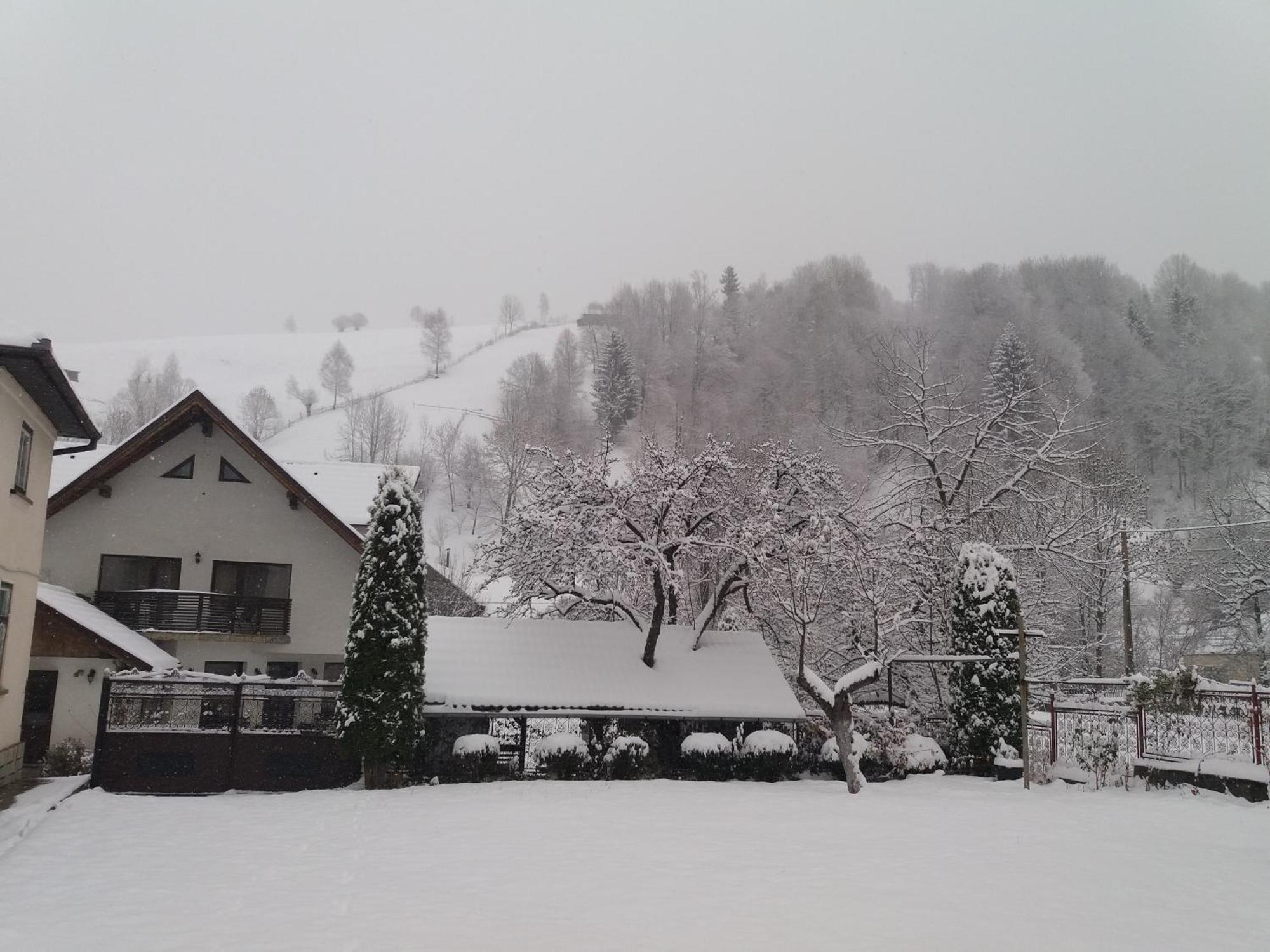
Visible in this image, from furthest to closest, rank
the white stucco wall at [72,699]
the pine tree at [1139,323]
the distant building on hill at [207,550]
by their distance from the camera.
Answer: the pine tree at [1139,323], the distant building on hill at [207,550], the white stucco wall at [72,699]

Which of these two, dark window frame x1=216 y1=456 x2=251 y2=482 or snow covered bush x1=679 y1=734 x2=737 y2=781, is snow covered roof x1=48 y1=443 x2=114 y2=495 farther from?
snow covered bush x1=679 y1=734 x2=737 y2=781

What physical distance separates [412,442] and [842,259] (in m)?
49.3

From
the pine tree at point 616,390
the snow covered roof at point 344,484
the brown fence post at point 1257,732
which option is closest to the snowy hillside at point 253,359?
the pine tree at point 616,390

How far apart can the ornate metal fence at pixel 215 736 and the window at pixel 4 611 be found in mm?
2054

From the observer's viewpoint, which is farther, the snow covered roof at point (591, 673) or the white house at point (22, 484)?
the snow covered roof at point (591, 673)

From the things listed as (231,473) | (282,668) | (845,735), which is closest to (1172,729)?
(845,735)

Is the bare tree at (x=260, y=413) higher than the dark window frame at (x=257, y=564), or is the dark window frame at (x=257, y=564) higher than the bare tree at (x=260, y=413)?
the bare tree at (x=260, y=413)

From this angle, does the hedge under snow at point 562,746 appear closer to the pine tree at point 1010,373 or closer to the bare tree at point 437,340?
the pine tree at point 1010,373

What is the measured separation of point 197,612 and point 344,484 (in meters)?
6.54

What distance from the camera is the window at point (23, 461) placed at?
1382 cm

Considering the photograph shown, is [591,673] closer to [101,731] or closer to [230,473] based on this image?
[101,731]

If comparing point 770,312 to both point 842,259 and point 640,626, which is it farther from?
point 640,626

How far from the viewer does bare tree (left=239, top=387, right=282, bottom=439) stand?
8488 centimetres

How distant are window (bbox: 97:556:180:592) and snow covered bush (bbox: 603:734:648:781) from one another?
487 inches
